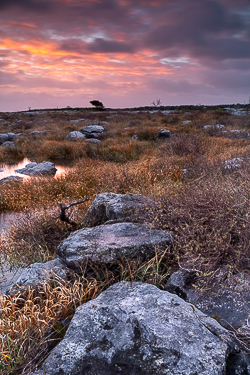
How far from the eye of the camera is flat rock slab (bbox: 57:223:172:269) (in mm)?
3613

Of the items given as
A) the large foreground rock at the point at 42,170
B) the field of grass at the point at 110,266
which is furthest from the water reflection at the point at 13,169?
the field of grass at the point at 110,266

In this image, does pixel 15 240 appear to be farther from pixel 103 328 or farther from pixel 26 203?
pixel 103 328

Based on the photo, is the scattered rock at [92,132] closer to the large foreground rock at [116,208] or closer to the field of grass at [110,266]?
the field of grass at [110,266]

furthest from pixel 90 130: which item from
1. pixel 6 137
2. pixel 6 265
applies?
pixel 6 265

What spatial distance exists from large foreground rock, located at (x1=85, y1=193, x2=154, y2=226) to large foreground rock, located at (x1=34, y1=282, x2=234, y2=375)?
78.3 inches

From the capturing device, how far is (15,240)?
5633mm

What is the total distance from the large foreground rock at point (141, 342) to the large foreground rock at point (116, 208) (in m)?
1.99

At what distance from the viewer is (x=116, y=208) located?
4.75m

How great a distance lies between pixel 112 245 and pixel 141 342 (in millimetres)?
1609

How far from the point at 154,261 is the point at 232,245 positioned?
0.93 metres

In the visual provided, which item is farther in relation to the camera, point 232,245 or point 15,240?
point 15,240

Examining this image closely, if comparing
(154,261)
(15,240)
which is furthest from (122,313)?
(15,240)

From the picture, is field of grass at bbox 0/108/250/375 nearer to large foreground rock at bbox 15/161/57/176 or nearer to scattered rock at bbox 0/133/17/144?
large foreground rock at bbox 15/161/57/176

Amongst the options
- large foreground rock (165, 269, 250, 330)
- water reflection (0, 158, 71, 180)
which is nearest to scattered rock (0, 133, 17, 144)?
water reflection (0, 158, 71, 180)
